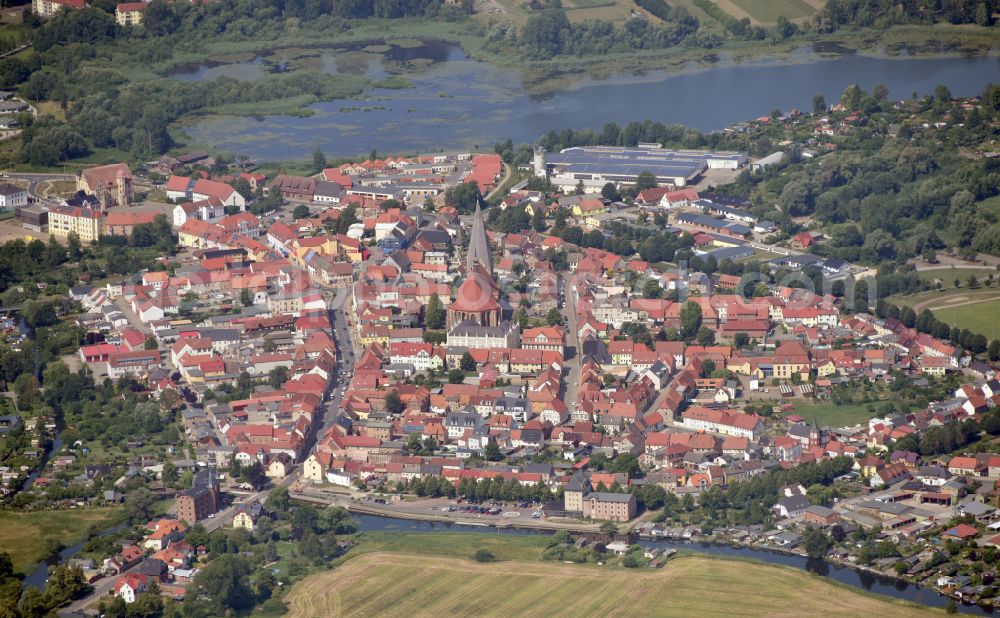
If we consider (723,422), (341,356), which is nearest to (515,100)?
(341,356)

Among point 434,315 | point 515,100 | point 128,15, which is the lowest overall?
point 434,315

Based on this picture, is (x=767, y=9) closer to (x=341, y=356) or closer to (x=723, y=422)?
(x=341, y=356)

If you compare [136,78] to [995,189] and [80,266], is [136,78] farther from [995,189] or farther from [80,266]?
[995,189]

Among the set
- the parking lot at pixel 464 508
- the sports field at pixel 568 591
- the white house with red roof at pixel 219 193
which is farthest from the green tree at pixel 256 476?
the white house with red roof at pixel 219 193

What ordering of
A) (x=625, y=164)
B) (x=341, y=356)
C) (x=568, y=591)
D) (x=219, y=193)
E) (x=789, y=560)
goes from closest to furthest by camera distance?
(x=568, y=591) → (x=789, y=560) → (x=341, y=356) → (x=219, y=193) → (x=625, y=164)

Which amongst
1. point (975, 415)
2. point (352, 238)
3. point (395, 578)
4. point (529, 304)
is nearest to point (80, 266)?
point (352, 238)

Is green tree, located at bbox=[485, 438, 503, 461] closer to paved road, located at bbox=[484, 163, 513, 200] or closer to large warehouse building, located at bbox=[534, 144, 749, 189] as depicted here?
paved road, located at bbox=[484, 163, 513, 200]

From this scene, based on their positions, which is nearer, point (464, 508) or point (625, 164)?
point (464, 508)
